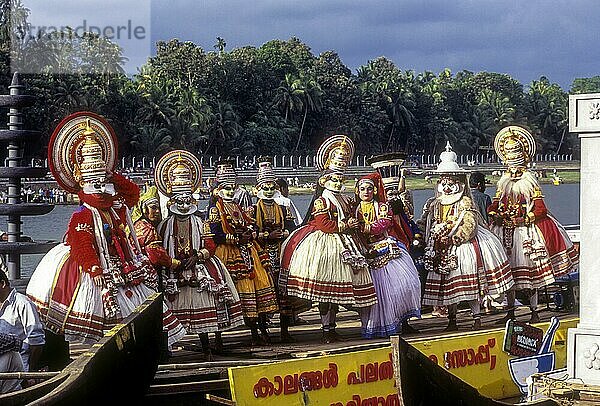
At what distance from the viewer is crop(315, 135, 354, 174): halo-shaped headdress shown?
10.0 meters

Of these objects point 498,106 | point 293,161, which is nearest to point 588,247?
point 293,161

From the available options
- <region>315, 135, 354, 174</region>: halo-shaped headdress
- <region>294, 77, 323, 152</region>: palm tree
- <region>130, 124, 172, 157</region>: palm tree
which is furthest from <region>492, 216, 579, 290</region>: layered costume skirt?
<region>130, 124, 172, 157</region>: palm tree

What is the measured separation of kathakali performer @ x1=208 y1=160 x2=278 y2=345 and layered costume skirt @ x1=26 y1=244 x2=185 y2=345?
4.78 feet

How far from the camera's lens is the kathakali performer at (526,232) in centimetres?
1103

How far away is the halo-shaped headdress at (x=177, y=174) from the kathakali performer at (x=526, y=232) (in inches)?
135

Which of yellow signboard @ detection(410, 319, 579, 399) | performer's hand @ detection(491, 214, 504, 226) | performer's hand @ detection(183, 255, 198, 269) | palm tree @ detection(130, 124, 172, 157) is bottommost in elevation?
yellow signboard @ detection(410, 319, 579, 399)

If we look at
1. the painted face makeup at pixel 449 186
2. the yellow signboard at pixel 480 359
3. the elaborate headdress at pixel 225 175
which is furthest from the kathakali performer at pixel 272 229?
the yellow signboard at pixel 480 359

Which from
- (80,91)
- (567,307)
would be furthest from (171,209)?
(80,91)

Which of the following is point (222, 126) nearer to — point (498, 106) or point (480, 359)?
point (498, 106)

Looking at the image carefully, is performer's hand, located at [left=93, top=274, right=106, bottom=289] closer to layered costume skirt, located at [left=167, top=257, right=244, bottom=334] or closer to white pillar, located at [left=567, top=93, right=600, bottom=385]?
layered costume skirt, located at [left=167, top=257, right=244, bottom=334]

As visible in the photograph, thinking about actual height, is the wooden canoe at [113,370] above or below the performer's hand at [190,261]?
below

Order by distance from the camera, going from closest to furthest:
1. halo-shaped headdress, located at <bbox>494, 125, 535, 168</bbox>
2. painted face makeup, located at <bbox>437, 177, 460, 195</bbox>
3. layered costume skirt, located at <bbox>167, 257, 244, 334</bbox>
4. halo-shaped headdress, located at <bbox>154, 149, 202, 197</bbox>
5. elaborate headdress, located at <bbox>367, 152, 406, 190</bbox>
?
1. layered costume skirt, located at <bbox>167, 257, 244, 334</bbox>
2. halo-shaped headdress, located at <bbox>154, 149, 202, 197</bbox>
3. painted face makeup, located at <bbox>437, 177, 460, 195</bbox>
4. elaborate headdress, located at <bbox>367, 152, 406, 190</bbox>
5. halo-shaped headdress, located at <bbox>494, 125, 535, 168</bbox>

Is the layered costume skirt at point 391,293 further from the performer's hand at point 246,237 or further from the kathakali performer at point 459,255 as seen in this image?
the performer's hand at point 246,237

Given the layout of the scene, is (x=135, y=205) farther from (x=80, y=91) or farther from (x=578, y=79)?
(x=578, y=79)
